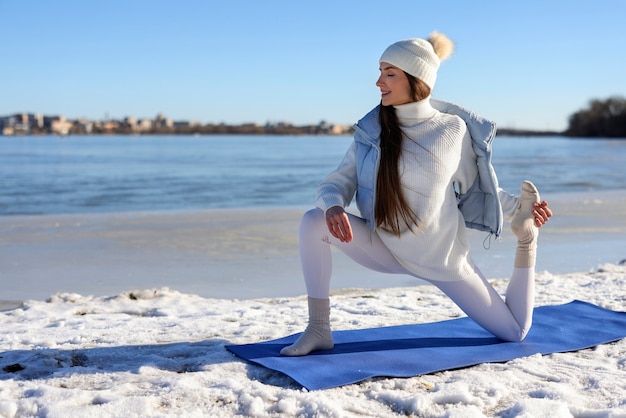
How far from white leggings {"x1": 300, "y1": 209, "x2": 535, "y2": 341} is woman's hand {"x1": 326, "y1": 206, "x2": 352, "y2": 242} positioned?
6cm

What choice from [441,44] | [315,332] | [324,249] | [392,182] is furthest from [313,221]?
[441,44]

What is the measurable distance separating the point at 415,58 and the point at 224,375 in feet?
4.34

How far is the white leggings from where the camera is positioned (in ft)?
9.34

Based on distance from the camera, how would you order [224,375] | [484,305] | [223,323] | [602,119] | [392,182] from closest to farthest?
[224,375] < [392,182] < [484,305] < [223,323] < [602,119]

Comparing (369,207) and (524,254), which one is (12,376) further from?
(524,254)

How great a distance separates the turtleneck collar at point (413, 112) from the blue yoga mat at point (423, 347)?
0.88 meters

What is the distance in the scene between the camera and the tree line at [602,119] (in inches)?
2630

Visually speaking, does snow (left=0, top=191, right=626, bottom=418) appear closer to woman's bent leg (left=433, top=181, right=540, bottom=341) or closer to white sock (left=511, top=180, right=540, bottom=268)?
woman's bent leg (left=433, top=181, right=540, bottom=341)

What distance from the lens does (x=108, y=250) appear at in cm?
667

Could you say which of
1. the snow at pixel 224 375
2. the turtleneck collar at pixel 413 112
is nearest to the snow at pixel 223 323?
the snow at pixel 224 375

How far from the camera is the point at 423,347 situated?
303 cm

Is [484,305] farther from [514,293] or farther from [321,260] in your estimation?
[321,260]

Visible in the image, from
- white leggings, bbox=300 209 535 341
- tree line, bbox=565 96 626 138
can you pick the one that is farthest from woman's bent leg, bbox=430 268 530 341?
tree line, bbox=565 96 626 138

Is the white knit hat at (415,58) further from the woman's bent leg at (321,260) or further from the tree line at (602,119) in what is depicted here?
the tree line at (602,119)
